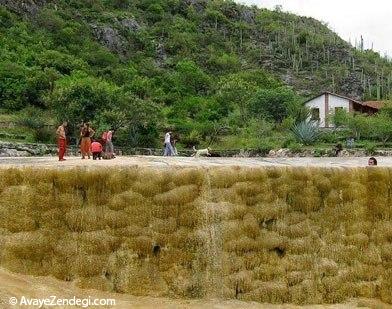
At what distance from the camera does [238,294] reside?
8508mm

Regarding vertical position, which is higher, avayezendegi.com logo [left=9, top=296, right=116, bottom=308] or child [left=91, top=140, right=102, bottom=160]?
child [left=91, top=140, right=102, bottom=160]

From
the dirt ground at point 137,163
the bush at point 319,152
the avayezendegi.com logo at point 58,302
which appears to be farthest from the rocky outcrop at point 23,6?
the avayezendegi.com logo at point 58,302

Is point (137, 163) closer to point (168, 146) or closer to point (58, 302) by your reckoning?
point (58, 302)

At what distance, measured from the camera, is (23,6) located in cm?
5538

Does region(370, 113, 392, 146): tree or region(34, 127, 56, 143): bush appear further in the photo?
region(370, 113, 392, 146): tree

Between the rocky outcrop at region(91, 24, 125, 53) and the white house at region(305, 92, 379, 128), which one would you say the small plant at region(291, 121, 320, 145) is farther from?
the rocky outcrop at region(91, 24, 125, 53)

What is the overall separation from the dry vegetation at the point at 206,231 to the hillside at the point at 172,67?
65.9 ft

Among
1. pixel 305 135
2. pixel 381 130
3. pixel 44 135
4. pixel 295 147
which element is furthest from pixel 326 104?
pixel 44 135

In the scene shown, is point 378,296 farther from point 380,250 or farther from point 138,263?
point 138,263

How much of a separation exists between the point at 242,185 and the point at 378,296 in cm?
243

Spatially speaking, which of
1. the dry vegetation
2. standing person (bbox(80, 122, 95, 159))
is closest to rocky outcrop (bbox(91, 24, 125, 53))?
standing person (bbox(80, 122, 95, 159))

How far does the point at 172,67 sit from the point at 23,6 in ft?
45.2

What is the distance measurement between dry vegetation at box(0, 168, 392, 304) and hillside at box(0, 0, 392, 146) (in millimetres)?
20087

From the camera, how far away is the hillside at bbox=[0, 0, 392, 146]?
103ft
